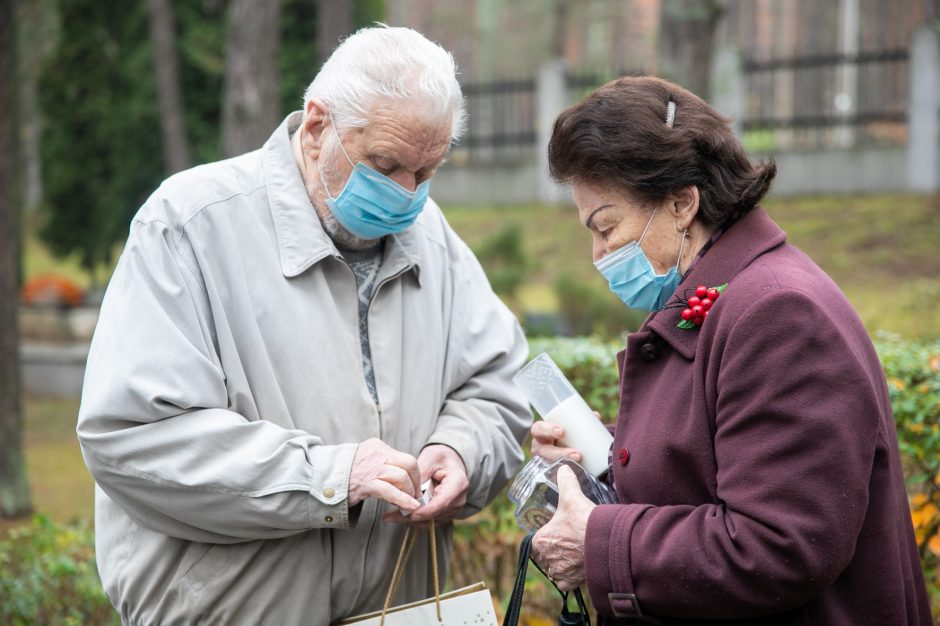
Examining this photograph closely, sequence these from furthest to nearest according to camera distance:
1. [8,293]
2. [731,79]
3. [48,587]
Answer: [731,79] < [8,293] < [48,587]

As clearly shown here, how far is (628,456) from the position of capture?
7.14 feet

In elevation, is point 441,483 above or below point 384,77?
below

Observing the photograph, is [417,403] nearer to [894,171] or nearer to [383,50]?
[383,50]

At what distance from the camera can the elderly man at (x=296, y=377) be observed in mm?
2287

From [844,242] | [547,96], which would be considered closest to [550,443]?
[844,242]

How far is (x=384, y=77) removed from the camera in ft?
8.25

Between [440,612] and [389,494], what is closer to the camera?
[389,494]

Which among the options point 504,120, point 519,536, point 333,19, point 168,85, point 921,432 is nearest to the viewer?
point 921,432

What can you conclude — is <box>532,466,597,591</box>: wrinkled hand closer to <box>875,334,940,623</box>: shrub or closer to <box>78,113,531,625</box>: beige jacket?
<box>78,113,531,625</box>: beige jacket

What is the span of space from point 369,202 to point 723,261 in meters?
0.92

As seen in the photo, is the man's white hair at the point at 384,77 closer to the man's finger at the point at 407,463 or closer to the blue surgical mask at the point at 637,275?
the blue surgical mask at the point at 637,275

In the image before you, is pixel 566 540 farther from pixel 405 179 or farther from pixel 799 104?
pixel 799 104

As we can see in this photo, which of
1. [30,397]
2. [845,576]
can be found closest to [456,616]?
[845,576]

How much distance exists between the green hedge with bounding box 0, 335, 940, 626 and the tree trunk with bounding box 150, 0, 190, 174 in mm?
8277
